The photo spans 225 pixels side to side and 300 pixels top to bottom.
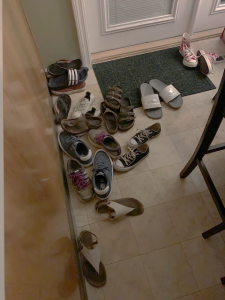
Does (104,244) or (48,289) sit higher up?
(48,289)

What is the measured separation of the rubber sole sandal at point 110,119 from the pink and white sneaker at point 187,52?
2.58 ft

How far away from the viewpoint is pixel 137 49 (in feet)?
6.90

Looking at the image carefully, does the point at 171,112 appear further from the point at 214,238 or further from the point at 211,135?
the point at 214,238

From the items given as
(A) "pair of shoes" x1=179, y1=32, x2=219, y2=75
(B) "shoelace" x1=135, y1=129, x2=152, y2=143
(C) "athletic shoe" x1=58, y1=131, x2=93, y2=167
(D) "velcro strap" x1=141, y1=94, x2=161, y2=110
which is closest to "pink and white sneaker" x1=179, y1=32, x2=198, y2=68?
(A) "pair of shoes" x1=179, y1=32, x2=219, y2=75

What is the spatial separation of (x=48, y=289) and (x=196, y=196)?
3.35 ft

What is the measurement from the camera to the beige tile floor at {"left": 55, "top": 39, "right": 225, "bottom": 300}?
116 centimetres

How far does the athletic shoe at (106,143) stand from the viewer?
1.51m

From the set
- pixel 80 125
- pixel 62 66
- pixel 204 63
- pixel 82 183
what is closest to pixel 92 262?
pixel 82 183

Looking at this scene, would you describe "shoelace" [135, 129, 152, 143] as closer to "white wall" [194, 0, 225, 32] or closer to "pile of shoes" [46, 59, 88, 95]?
"pile of shoes" [46, 59, 88, 95]

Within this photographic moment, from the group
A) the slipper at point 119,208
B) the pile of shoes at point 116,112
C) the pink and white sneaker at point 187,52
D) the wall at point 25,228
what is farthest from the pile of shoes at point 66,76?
the wall at point 25,228

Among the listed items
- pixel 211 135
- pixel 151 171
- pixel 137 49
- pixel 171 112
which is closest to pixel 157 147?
pixel 151 171

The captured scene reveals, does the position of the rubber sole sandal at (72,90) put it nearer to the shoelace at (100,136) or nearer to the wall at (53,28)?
the wall at (53,28)

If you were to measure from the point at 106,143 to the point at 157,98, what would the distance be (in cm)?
51

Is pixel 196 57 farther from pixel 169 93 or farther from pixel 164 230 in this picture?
pixel 164 230
